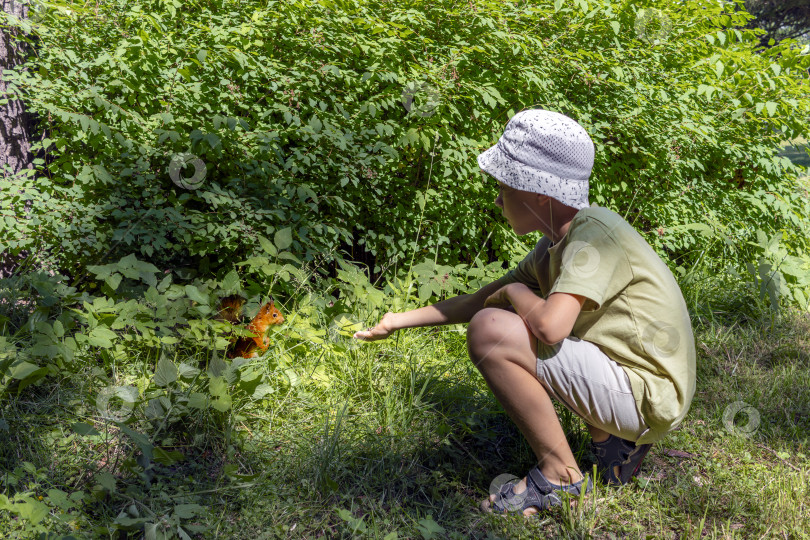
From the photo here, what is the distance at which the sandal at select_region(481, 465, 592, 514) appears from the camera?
1.89 m

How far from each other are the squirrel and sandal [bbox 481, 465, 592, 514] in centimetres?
114

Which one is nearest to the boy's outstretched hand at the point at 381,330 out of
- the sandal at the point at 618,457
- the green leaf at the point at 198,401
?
the green leaf at the point at 198,401

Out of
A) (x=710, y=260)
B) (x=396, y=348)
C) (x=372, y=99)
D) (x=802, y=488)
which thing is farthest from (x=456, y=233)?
(x=802, y=488)

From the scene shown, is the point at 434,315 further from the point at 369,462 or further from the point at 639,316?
the point at 639,316

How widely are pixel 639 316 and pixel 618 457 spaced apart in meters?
0.52

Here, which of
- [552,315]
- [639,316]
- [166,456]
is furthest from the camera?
[166,456]

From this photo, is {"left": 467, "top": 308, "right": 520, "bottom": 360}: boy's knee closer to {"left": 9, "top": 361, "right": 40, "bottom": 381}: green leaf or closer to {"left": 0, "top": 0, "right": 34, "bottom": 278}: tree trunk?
{"left": 9, "top": 361, "right": 40, "bottom": 381}: green leaf

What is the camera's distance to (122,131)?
3.01 meters

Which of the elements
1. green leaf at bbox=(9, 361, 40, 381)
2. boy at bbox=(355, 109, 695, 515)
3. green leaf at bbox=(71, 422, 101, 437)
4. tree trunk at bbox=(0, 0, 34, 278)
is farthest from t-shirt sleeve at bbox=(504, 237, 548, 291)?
tree trunk at bbox=(0, 0, 34, 278)

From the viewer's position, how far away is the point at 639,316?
5.84 feet

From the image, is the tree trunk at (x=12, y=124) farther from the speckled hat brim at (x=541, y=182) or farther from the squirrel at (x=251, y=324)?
the speckled hat brim at (x=541, y=182)

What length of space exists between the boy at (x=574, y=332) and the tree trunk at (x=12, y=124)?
9.05 ft

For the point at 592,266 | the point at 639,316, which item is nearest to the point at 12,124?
the point at 592,266

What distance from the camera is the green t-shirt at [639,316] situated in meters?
1.74
